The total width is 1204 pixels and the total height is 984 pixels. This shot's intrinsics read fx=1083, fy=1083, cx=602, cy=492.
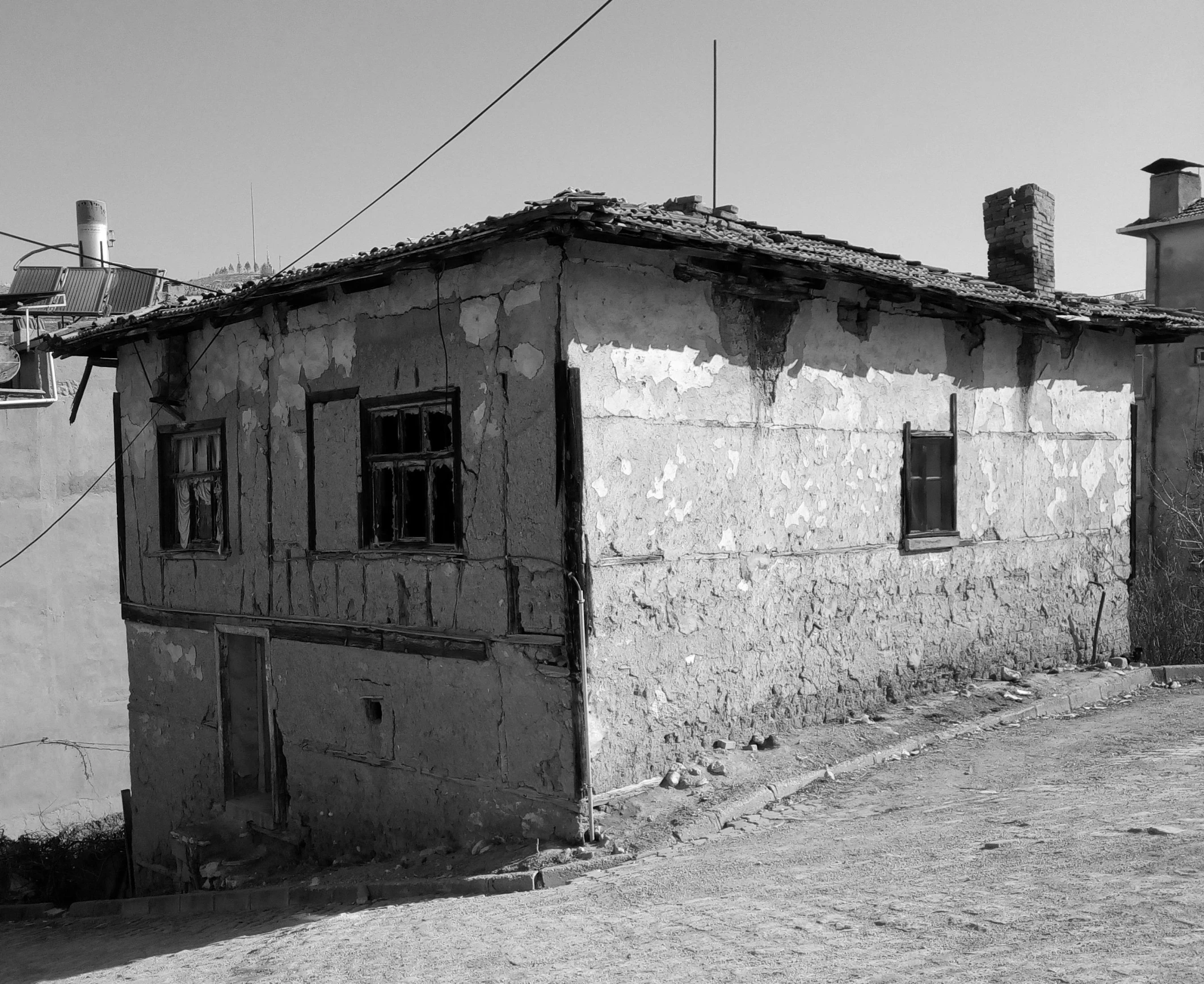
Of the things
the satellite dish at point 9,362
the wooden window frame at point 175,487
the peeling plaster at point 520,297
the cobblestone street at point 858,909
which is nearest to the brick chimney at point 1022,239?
the cobblestone street at point 858,909

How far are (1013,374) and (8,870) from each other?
12.4 meters

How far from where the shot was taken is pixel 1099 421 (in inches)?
454

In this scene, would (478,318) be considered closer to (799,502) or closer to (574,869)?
(799,502)

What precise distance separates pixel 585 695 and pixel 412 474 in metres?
2.37

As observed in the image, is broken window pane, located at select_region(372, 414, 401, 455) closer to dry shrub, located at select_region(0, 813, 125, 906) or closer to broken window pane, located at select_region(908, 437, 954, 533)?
broken window pane, located at select_region(908, 437, 954, 533)

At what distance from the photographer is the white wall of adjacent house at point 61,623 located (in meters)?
15.7

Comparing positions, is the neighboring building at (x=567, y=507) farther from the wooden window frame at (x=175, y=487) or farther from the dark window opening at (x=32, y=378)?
the dark window opening at (x=32, y=378)

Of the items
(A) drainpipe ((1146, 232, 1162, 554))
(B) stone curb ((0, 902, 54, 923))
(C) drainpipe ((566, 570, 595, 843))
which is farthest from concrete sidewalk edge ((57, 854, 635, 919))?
(A) drainpipe ((1146, 232, 1162, 554))

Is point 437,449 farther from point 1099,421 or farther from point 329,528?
point 1099,421

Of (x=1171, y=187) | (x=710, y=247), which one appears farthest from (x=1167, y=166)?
(x=710, y=247)

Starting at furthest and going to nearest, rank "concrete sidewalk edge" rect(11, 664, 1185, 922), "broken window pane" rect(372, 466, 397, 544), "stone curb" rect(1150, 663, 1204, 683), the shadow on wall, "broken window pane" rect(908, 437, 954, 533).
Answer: "stone curb" rect(1150, 663, 1204, 683)
"broken window pane" rect(908, 437, 954, 533)
"broken window pane" rect(372, 466, 397, 544)
the shadow on wall
"concrete sidewalk edge" rect(11, 664, 1185, 922)

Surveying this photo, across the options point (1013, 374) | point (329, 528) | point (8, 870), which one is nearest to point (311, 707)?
point (329, 528)

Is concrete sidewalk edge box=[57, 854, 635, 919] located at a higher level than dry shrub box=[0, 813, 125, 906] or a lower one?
higher

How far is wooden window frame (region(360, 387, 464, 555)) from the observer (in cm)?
773
